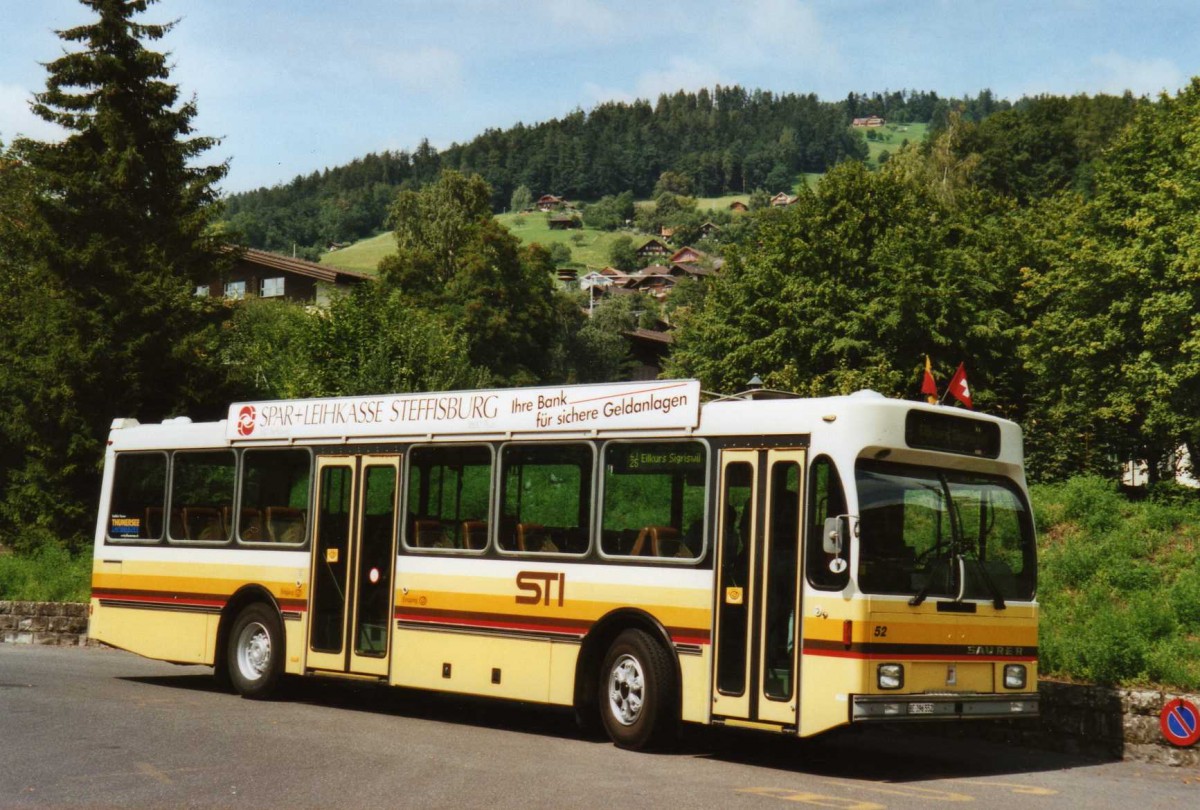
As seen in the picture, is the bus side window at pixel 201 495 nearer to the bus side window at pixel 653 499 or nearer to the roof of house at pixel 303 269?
the bus side window at pixel 653 499

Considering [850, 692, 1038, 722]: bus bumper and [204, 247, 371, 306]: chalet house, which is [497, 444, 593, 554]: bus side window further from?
[204, 247, 371, 306]: chalet house

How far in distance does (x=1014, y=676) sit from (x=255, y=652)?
835cm

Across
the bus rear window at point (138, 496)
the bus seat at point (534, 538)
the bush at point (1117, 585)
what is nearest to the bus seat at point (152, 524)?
the bus rear window at point (138, 496)

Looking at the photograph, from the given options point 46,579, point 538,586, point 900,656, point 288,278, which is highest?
point 288,278

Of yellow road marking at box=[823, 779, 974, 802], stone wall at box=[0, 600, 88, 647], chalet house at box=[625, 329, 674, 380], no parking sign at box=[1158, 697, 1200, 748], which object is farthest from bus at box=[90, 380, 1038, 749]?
chalet house at box=[625, 329, 674, 380]

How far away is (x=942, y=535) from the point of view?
11.8m

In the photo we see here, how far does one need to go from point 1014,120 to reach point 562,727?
8874 centimetres

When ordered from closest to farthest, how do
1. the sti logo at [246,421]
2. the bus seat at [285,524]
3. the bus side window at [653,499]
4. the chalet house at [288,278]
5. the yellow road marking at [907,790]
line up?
the yellow road marking at [907,790]
the bus side window at [653,499]
the bus seat at [285,524]
the sti logo at [246,421]
the chalet house at [288,278]

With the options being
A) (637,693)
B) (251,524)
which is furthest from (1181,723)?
(251,524)

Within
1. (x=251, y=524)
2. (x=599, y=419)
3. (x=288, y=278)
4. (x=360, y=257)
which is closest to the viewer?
(x=599, y=419)

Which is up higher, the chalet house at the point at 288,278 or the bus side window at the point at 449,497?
the chalet house at the point at 288,278

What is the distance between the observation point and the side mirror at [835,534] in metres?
11.1

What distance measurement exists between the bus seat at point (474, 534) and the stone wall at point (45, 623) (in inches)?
473

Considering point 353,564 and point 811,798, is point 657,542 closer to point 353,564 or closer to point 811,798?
point 811,798
